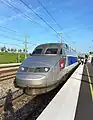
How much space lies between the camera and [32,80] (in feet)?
24.1

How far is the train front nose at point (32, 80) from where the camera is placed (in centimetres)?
737

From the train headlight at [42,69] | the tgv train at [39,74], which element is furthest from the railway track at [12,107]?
the train headlight at [42,69]

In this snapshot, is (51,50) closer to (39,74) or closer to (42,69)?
(42,69)

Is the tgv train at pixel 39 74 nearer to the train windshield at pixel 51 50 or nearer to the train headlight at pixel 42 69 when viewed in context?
the train headlight at pixel 42 69

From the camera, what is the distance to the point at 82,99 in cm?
740

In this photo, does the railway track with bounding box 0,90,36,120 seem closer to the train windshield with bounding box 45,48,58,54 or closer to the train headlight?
the train headlight

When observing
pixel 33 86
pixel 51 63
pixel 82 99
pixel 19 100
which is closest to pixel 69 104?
pixel 82 99

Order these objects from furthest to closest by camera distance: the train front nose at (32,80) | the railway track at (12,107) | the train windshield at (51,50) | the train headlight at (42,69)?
the train windshield at (51,50)
the train headlight at (42,69)
the train front nose at (32,80)
the railway track at (12,107)

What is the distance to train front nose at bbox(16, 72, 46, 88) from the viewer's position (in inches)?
290

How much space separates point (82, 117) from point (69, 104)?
4.19ft

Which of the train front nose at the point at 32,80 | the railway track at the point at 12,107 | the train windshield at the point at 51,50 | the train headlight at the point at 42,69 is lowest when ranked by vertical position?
the railway track at the point at 12,107

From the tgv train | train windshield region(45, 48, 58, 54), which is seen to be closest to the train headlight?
the tgv train

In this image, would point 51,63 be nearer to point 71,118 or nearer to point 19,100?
point 19,100

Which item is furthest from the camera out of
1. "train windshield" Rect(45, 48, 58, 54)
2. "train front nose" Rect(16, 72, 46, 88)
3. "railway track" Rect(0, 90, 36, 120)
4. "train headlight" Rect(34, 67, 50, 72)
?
"train windshield" Rect(45, 48, 58, 54)
